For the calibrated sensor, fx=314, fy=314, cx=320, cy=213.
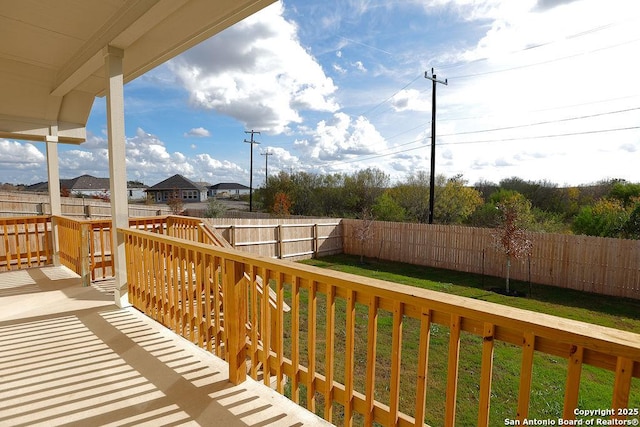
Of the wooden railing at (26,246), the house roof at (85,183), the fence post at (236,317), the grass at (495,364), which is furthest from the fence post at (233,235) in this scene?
the house roof at (85,183)

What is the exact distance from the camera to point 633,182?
15367 mm

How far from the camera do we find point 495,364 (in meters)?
4.67

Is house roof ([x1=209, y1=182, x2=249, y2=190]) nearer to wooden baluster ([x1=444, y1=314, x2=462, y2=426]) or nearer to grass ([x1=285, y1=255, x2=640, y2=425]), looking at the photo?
grass ([x1=285, y1=255, x2=640, y2=425])

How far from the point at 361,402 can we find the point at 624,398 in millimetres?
1086

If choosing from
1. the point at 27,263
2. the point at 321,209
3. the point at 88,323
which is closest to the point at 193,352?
Answer: the point at 88,323

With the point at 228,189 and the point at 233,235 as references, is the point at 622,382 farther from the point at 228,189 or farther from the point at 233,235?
the point at 228,189

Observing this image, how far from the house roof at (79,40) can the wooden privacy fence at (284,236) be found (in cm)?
491

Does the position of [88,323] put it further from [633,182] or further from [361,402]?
[633,182]

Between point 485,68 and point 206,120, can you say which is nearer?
point 485,68

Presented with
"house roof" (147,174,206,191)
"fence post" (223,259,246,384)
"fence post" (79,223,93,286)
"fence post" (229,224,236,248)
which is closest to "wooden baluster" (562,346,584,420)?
"fence post" (223,259,246,384)

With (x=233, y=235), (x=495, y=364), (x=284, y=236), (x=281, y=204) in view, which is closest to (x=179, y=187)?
(x=281, y=204)

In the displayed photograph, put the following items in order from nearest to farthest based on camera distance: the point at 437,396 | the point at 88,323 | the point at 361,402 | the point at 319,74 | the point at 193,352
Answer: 1. the point at 361,402
2. the point at 193,352
3. the point at 88,323
4. the point at 437,396
5. the point at 319,74

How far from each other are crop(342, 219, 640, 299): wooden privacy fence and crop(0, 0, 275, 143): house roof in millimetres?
9968

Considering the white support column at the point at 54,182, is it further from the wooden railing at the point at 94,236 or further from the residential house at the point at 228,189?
the residential house at the point at 228,189
